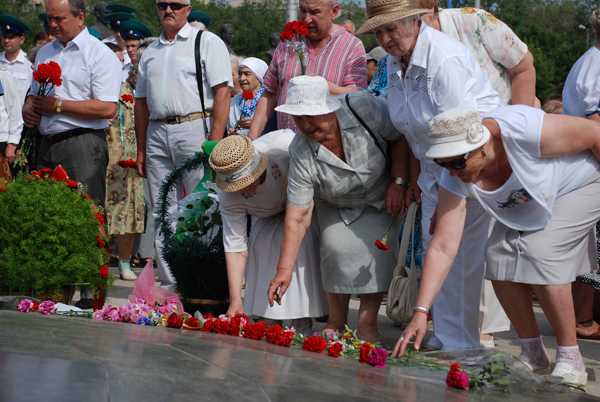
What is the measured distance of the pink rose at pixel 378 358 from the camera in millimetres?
2990

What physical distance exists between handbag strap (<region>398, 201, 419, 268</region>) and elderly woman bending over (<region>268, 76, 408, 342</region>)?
0.26 feet

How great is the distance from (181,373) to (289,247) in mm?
1363

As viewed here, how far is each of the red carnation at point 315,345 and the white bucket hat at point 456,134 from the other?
1.00 m

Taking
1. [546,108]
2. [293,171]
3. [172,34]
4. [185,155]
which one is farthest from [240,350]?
[546,108]

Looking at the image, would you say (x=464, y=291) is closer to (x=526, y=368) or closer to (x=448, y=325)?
(x=448, y=325)

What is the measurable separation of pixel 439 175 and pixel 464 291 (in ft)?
2.08

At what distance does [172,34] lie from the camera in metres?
5.64

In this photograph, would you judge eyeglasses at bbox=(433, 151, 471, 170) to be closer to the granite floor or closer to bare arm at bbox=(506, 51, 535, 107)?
the granite floor

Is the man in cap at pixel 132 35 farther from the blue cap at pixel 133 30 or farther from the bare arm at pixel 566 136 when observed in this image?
the bare arm at pixel 566 136

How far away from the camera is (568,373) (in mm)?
3195

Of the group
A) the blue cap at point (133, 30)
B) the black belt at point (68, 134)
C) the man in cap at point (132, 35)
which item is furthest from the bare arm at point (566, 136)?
the blue cap at point (133, 30)

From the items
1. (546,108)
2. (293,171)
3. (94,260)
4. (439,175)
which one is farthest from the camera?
(546,108)

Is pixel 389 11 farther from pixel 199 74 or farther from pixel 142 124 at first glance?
pixel 142 124

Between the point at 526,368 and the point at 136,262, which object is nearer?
the point at 526,368
